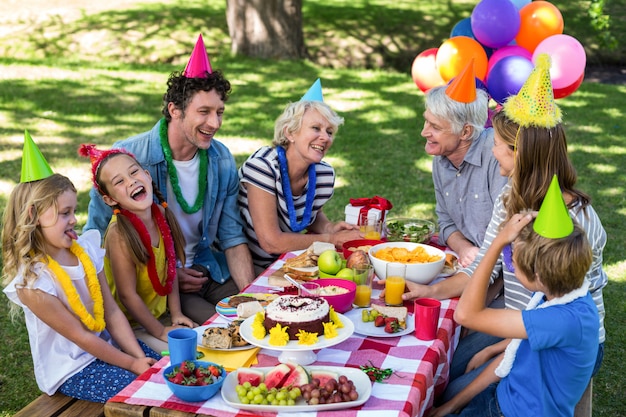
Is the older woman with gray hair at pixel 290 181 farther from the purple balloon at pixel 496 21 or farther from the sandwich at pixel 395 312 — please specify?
the purple balloon at pixel 496 21

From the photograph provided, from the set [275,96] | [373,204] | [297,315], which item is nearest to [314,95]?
[373,204]

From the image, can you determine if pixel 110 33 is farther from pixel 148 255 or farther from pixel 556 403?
pixel 556 403

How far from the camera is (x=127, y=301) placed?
3855mm

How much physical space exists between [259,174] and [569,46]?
111 inches

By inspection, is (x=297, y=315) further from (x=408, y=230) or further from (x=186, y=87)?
(x=186, y=87)

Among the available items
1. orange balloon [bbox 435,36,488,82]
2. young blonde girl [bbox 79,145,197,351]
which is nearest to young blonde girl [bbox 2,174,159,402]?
young blonde girl [bbox 79,145,197,351]

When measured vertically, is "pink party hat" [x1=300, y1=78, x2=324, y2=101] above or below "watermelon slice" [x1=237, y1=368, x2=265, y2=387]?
above

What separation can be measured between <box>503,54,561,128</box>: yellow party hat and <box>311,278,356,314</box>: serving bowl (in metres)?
1.09

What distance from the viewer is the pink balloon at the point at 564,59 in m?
5.70

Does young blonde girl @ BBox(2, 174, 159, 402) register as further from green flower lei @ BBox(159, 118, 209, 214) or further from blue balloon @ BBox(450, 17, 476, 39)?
blue balloon @ BBox(450, 17, 476, 39)

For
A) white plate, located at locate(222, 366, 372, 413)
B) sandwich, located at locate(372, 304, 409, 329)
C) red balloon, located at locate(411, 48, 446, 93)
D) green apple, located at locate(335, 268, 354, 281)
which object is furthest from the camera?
red balloon, located at locate(411, 48, 446, 93)

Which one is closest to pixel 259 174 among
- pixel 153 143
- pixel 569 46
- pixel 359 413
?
pixel 153 143

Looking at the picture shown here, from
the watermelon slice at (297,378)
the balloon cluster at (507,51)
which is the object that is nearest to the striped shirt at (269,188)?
the balloon cluster at (507,51)

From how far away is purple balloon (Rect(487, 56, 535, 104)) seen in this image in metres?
5.74
